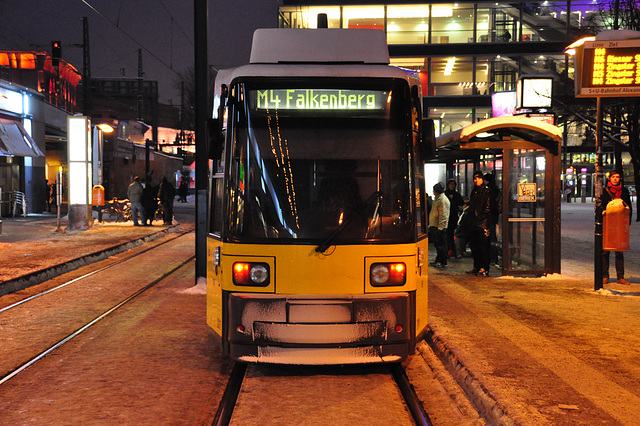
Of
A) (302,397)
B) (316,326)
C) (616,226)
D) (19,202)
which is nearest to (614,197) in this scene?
(616,226)

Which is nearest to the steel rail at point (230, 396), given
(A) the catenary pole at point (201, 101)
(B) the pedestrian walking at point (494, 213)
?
(A) the catenary pole at point (201, 101)

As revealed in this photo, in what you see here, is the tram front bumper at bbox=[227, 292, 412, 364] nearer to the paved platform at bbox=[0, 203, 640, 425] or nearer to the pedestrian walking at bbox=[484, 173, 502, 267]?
the paved platform at bbox=[0, 203, 640, 425]

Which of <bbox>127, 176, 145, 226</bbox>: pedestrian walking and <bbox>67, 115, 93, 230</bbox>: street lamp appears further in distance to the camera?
<bbox>127, 176, 145, 226</bbox>: pedestrian walking

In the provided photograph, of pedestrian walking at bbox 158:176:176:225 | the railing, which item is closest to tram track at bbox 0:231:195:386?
pedestrian walking at bbox 158:176:176:225

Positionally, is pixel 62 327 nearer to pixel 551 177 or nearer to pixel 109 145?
pixel 551 177

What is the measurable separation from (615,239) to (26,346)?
8.50 m

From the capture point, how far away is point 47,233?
75.4 feet

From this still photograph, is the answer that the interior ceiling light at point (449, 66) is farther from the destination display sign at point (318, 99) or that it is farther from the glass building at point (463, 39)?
the destination display sign at point (318, 99)

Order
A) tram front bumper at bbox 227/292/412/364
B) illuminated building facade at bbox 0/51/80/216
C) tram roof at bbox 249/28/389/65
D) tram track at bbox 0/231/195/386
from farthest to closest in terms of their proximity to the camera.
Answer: illuminated building facade at bbox 0/51/80/216
tram roof at bbox 249/28/389/65
tram track at bbox 0/231/195/386
tram front bumper at bbox 227/292/412/364

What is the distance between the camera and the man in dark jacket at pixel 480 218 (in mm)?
12250

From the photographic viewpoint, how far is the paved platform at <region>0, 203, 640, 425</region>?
16.9 ft

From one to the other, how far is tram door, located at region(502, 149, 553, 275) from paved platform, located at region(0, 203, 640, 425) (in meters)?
0.49

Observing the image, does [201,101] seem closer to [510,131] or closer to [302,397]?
[510,131]

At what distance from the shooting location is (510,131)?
40.0ft
